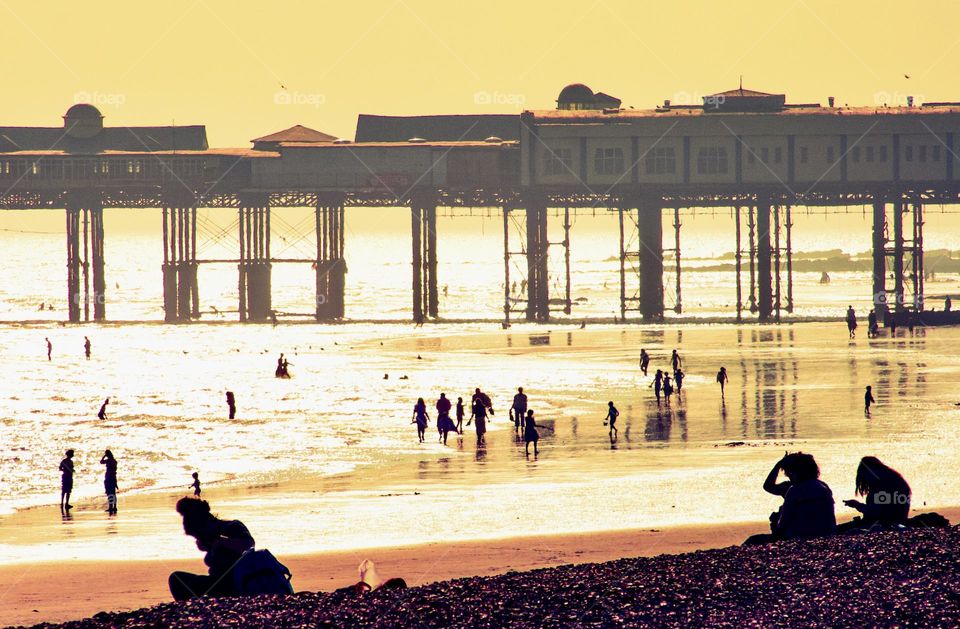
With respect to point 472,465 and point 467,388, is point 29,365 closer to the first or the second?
point 467,388

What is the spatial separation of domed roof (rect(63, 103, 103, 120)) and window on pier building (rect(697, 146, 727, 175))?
39.1m

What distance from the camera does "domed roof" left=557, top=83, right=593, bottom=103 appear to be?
78.9 m

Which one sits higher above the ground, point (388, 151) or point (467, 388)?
point (388, 151)

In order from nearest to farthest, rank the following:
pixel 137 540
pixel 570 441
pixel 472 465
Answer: pixel 137 540 < pixel 472 465 < pixel 570 441

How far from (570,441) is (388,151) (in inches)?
1909

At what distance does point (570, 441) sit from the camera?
29.9m

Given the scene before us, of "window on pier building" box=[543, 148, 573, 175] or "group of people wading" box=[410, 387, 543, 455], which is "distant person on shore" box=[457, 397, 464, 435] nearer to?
"group of people wading" box=[410, 387, 543, 455]

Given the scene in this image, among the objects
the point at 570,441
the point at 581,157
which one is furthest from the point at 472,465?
the point at 581,157

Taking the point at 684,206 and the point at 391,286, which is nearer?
the point at 684,206

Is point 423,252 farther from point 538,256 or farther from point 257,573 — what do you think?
point 257,573

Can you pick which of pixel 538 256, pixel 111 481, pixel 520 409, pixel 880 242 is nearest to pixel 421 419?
pixel 520 409

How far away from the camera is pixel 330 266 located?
79.5m

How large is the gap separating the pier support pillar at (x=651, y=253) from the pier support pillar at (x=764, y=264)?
5497mm

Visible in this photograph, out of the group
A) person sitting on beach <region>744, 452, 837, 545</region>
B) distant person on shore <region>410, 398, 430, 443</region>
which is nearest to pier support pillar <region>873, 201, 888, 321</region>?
distant person on shore <region>410, 398, 430, 443</region>
